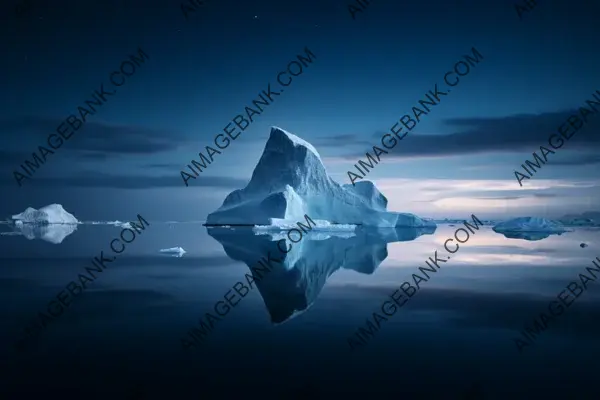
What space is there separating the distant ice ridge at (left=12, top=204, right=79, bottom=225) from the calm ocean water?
192ft

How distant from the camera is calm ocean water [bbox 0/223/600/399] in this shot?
369cm

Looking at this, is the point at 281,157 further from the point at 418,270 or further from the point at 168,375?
the point at 168,375

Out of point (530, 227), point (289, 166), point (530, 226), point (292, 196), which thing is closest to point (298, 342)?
point (292, 196)

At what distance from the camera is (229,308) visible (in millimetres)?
6879

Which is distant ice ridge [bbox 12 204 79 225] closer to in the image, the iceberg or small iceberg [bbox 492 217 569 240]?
the iceberg

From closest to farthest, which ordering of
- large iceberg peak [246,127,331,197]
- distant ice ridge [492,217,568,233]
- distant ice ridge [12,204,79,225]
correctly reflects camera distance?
distant ice ridge [492,217,568,233] < large iceberg peak [246,127,331,197] < distant ice ridge [12,204,79,225]

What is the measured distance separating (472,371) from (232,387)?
7.28 feet

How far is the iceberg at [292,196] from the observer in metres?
35.0

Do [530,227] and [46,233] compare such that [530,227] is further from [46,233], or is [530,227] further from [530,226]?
[46,233]

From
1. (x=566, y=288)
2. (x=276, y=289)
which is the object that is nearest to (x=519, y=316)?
(x=566, y=288)

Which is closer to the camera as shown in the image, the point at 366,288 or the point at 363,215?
the point at 366,288

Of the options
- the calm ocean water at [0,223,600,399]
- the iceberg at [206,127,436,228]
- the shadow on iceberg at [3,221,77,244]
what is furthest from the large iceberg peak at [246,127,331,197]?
the calm ocean water at [0,223,600,399]

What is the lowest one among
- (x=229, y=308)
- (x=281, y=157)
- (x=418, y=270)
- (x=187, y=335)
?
(x=187, y=335)

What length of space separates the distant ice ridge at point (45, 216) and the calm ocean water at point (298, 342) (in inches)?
2310
